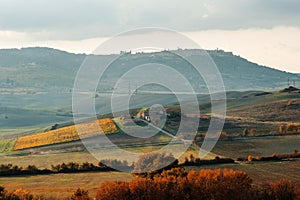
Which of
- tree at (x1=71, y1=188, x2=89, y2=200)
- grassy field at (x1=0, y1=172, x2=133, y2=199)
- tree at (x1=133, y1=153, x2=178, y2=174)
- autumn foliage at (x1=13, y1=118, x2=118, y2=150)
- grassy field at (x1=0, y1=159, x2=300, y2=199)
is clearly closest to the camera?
tree at (x1=71, y1=188, x2=89, y2=200)

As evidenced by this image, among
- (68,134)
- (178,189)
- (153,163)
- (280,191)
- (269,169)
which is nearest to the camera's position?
(178,189)

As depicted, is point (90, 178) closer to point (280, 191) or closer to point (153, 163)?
point (153, 163)

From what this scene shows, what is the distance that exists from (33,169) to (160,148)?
100 feet

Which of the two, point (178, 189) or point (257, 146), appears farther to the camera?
point (257, 146)

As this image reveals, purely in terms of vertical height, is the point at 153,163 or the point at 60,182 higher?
the point at 153,163

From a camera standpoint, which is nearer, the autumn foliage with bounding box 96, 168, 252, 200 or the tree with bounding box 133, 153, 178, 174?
the autumn foliage with bounding box 96, 168, 252, 200

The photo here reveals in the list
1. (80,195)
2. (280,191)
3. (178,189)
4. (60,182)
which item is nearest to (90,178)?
(60,182)

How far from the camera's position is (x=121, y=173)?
286 feet

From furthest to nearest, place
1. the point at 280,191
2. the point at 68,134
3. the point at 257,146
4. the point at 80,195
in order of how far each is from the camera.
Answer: the point at 68,134
the point at 257,146
the point at 80,195
the point at 280,191

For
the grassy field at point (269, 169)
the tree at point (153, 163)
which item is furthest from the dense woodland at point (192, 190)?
the tree at point (153, 163)

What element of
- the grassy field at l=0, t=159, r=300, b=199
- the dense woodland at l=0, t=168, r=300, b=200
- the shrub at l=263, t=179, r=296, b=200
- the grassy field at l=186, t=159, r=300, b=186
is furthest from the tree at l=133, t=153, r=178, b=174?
the shrub at l=263, t=179, r=296, b=200

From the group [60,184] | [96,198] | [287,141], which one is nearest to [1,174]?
[60,184]

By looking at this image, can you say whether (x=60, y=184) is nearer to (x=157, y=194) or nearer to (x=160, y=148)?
(x=157, y=194)

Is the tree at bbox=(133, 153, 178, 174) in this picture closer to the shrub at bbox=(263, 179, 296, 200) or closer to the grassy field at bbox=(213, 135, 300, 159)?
the grassy field at bbox=(213, 135, 300, 159)
